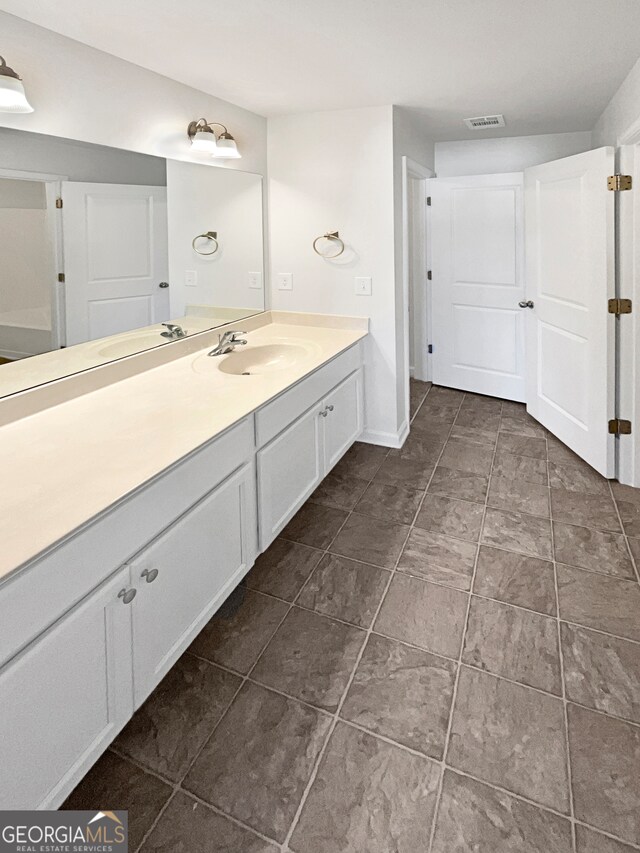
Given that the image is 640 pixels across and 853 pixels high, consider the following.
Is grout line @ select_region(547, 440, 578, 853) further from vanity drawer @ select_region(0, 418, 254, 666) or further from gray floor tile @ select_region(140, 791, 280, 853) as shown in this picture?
vanity drawer @ select_region(0, 418, 254, 666)

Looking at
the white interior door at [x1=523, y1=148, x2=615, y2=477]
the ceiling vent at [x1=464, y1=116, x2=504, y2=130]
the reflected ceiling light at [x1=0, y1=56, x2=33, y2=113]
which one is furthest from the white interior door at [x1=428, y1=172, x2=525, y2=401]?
the reflected ceiling light at [x1=0, y1=56, x2=33, y2=113]

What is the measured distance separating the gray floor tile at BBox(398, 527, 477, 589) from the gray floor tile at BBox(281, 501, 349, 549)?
1.19 ft

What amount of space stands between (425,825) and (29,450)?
1.41 meters

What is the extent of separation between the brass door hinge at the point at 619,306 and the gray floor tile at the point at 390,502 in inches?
56.5

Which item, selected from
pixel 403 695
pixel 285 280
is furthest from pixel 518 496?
pixel 285 280

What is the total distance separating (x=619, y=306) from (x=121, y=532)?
2777 mm

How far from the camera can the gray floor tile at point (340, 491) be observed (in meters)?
2.81

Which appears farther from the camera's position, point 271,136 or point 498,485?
point 271,136

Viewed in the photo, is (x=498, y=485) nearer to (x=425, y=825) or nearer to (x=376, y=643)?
(x=376, y=643)

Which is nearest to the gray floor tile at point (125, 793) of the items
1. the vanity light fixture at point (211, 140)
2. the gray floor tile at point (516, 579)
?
the gray floor tile at point (516, 579)

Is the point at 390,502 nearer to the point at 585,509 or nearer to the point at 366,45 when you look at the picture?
the point at 585,509

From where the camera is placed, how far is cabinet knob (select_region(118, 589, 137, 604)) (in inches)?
49.7

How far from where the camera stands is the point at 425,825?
4.11ft

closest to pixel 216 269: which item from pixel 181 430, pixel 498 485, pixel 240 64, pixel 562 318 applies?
pixel 240 64
